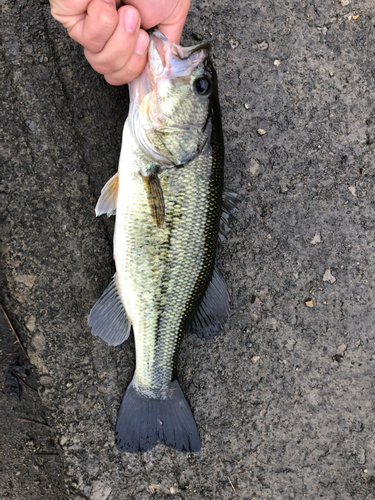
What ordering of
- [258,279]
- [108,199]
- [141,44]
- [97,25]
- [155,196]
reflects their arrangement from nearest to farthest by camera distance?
[97,25] → [141,44] → [155,196] → [108,199] → [258,279]

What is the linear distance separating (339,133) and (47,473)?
3.15 m

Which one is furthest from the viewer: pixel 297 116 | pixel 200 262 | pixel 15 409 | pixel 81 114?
pixel 15 409

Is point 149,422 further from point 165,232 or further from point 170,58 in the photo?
point 170,58

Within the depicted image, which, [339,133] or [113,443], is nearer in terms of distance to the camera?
[113,443]

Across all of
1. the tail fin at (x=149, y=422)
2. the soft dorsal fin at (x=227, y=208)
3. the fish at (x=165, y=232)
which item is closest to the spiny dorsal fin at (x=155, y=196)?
the fish at (x=165, y=232)

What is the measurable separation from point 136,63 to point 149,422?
196 cm

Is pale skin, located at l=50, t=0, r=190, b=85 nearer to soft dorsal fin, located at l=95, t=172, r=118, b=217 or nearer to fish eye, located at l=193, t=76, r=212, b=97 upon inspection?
fish eye, located at l=193, t=76, r=212, b=97

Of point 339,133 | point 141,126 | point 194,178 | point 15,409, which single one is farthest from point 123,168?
point 15,409

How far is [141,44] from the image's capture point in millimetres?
1668

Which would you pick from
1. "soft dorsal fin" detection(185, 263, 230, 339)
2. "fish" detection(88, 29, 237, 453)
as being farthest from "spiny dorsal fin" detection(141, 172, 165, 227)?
"soft dorsal fin" detection(185, 263, 230, 339)

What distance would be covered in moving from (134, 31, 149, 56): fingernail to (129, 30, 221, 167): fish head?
0.16 feet

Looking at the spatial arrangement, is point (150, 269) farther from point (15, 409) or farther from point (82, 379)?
point (15, 409)

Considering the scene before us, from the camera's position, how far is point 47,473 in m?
2.52

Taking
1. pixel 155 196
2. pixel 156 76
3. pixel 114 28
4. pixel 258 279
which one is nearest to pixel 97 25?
pixel 114 28
